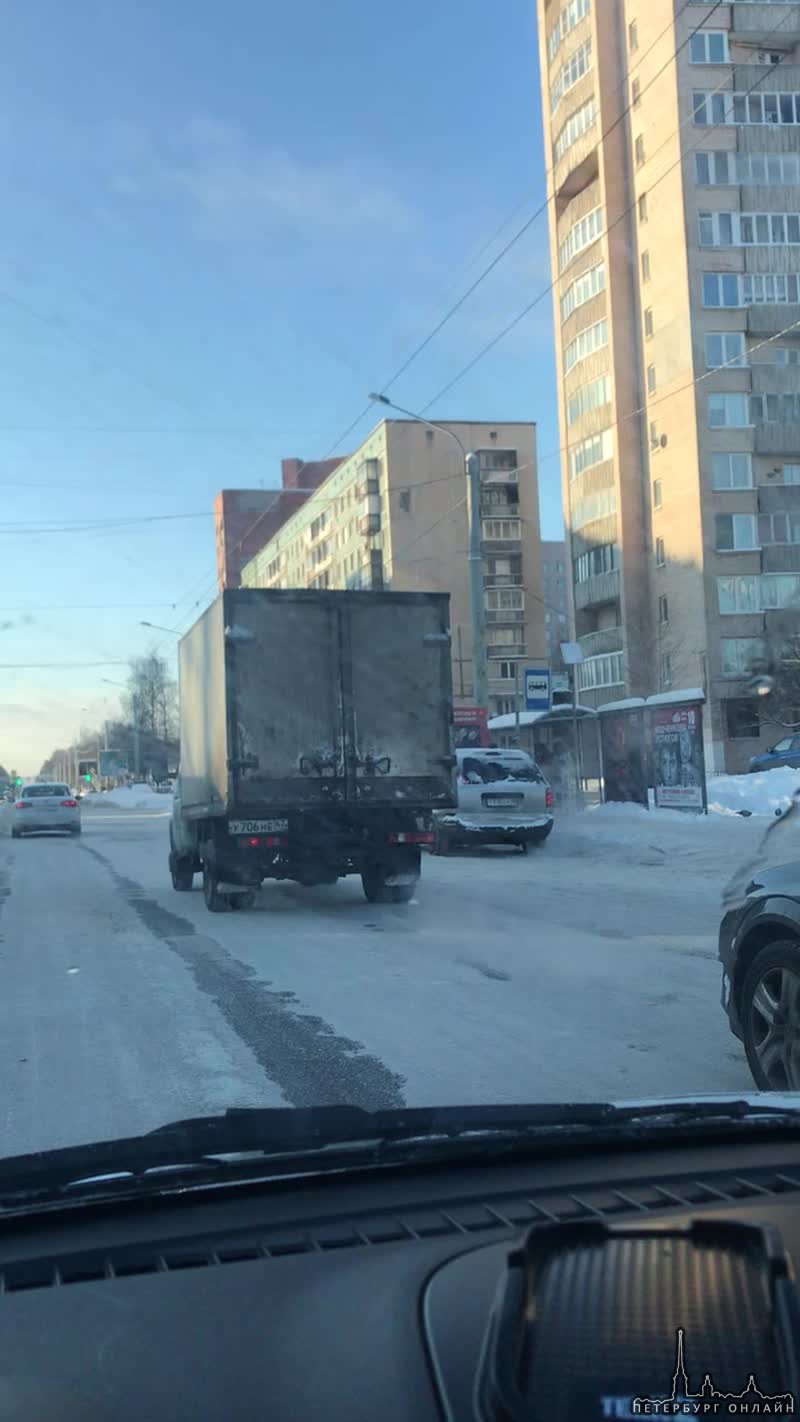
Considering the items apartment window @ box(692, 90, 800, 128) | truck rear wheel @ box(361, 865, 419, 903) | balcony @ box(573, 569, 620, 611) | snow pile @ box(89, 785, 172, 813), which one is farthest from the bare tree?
truck rear wheel @ box(361, 865, 419, 903)

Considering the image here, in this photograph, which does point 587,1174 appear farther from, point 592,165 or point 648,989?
point 592,165

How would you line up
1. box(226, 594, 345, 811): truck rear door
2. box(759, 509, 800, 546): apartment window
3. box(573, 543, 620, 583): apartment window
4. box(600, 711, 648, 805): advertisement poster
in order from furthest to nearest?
box(573, 543, 620, 583): apartment window → box(759, 509, 800, 546): apartment window → box(600, 711, 648, 805): advertisement poster → box(226, 594, 345, 811): truck rear door

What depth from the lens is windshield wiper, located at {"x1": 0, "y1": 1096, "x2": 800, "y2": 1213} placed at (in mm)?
2590

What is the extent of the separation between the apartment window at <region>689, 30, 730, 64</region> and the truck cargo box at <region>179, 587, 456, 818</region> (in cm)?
4110

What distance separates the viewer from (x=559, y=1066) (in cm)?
608

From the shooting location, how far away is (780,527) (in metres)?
47.5

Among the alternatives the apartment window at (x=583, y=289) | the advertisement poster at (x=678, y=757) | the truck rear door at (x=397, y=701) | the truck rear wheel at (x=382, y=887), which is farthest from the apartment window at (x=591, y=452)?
the truck rear door at (x=397, y=701)

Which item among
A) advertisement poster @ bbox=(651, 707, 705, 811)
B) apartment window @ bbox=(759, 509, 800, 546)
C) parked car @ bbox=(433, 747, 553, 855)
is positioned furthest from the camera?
apartment window @ bbox=(759, 509, 800, 546)

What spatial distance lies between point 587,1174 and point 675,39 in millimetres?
51437

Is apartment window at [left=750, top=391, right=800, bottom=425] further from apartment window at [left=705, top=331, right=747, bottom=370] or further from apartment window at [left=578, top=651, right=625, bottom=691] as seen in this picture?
apartment window at [left=578, top=651, right=625, bottom=691]

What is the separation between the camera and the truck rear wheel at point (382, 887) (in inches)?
547

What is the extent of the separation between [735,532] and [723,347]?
701 cm

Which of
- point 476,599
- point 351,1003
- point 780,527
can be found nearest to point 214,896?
point 351,1003

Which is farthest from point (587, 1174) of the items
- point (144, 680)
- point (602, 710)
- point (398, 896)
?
point (144, 680)
